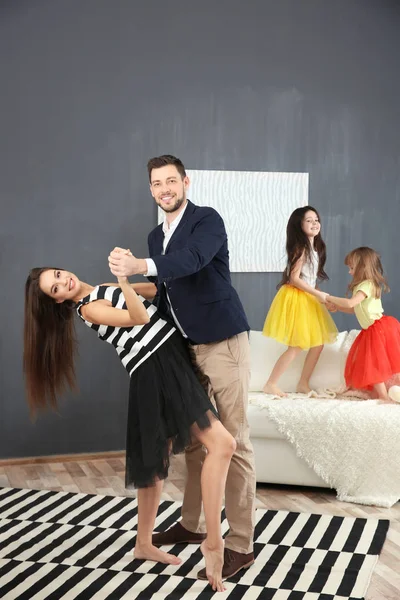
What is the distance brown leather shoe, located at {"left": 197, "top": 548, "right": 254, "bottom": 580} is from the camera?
279 centimetres

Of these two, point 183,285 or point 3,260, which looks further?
point 3,260

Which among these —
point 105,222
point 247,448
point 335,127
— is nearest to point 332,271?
point 335,127

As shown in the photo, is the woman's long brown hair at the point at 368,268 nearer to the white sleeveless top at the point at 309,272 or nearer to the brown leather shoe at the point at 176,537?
the white sleeveless top at the point at 309,272

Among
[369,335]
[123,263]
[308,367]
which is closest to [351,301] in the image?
[369,335]

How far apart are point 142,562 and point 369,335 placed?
1.83 meters

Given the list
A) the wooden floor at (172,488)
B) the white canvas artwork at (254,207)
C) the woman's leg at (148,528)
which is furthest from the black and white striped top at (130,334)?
the white canvas artwork at (254,207)

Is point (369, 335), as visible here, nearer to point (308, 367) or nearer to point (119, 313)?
point (308, 367)

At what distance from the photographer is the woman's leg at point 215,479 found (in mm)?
2688

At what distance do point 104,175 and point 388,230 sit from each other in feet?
6.16

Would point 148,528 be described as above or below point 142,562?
above

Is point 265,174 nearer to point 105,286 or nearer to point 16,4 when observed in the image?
point 16,4

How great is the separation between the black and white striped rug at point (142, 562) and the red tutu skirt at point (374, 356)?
853 millimetres

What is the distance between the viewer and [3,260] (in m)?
4.32

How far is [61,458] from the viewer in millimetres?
4469
